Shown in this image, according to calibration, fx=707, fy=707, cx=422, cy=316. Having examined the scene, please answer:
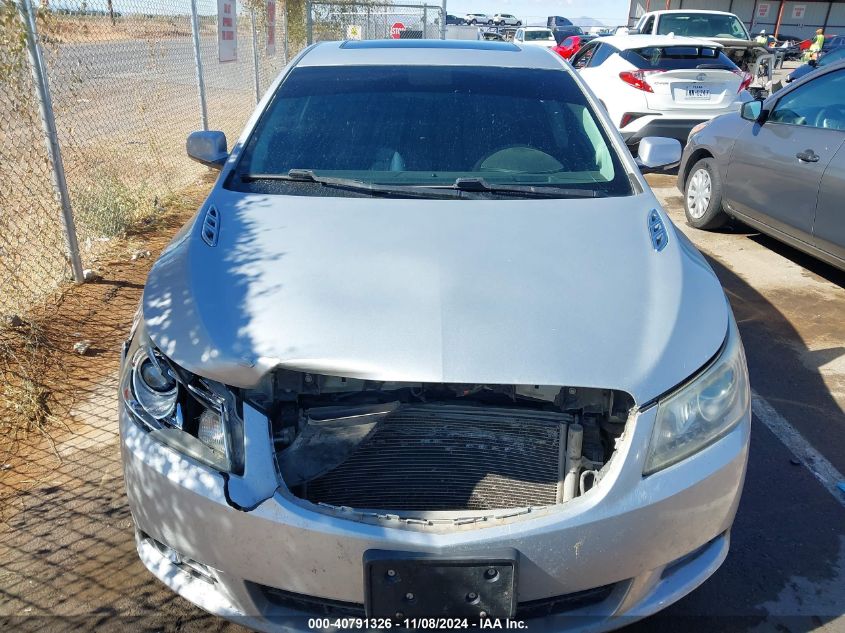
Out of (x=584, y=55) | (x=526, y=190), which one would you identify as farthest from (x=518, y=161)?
(x=584, y=55)

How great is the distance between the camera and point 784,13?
39844 millimetres

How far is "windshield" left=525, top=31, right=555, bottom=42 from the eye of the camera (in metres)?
27.8

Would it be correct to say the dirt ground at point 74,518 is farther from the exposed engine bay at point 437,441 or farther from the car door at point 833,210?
the car door at point 833,210

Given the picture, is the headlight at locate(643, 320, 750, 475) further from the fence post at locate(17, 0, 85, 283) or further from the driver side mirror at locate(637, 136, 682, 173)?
the fence post at locate(17, 0, 85, 283)

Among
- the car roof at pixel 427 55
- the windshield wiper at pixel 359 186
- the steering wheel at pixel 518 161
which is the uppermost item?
the car roof at pixel 427 55

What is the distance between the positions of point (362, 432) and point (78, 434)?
1939 millimetres

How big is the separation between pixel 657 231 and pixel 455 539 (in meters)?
1.49

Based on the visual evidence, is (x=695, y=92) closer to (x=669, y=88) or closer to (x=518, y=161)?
(x=669, y=88)

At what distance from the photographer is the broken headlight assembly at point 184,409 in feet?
6.44

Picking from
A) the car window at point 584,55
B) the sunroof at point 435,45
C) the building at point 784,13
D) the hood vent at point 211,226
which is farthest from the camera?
the building at point 784,13

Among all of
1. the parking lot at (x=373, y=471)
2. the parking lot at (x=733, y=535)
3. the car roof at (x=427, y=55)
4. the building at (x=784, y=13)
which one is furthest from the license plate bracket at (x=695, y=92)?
the building at (x=784, y=13)

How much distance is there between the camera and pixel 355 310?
2139 mm

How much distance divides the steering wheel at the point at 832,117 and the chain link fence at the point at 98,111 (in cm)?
540

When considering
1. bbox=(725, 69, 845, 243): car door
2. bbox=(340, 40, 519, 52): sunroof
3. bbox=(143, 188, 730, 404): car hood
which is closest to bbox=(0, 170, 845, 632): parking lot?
bbox=(143, 188, 730, 404): car hood
